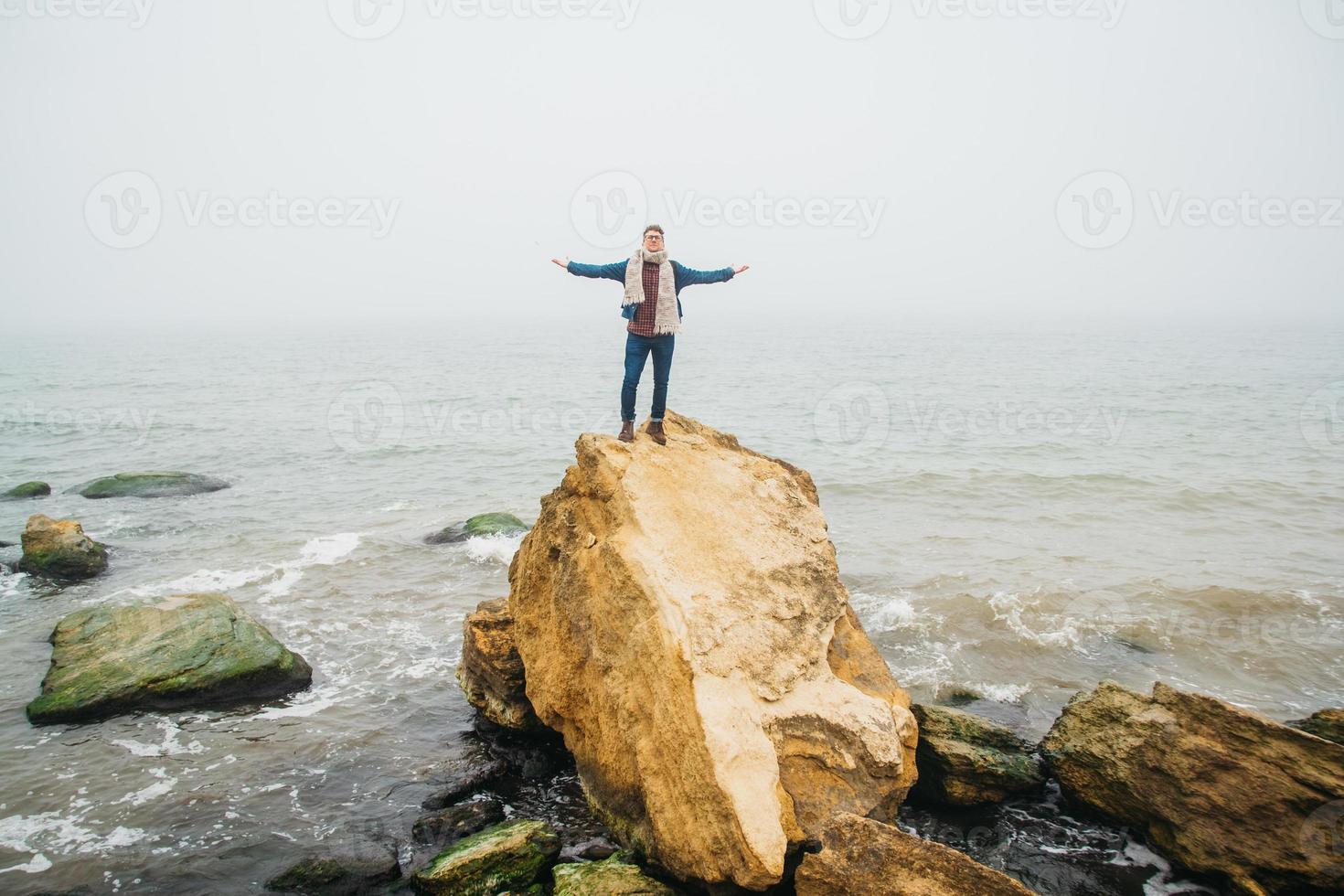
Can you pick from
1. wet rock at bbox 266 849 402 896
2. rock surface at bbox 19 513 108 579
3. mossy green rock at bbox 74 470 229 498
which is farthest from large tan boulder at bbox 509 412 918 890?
mossy green rock at bbox 74 470 229 498

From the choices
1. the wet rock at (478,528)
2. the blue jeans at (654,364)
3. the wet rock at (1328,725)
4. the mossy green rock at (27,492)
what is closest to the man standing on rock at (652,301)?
the blue jeans at (654,364)

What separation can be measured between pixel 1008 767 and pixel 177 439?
35.4 meters

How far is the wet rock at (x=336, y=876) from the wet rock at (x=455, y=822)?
501mm

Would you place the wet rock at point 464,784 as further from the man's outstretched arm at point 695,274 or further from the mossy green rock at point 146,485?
the mossy green rock at point 146,485

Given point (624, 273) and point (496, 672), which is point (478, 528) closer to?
point (496, 672)

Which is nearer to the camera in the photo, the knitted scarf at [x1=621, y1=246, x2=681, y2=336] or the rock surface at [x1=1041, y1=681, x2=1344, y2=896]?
the rock surface at [x1=1041, y1=681, x2=1344, y2=896]

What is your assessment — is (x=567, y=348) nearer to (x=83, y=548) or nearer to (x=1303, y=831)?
(x=83, y=548)

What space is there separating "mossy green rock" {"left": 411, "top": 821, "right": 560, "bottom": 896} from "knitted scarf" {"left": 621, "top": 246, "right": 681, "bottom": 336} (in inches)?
224

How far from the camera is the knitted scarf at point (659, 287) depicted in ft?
32.0

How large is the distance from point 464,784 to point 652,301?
6.07 m

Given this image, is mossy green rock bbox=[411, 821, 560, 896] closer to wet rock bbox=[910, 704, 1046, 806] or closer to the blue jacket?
wet rock bbox=[910, 704, 1046, 806]

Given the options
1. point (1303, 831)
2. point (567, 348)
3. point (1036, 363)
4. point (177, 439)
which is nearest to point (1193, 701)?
point (1303, 831)

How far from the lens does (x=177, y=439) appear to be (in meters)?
34.4

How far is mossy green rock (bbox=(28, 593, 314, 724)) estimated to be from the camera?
11.0m
